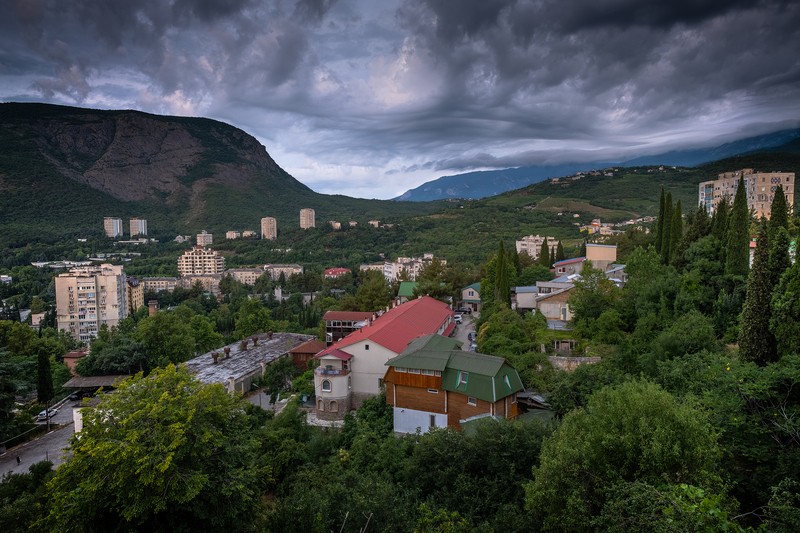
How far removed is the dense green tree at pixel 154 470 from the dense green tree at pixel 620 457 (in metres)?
6.72

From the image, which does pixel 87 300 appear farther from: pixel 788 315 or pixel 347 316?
pixel 788 315

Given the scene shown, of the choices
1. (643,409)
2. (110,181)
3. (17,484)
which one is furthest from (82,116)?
(643,409)

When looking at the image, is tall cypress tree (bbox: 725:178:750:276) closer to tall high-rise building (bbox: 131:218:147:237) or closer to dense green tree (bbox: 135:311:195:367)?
dense green tree (bbox: 135:311:195:367)

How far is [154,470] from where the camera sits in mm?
9312

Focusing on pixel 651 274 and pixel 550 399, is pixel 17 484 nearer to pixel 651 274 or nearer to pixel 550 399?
pixel 550 399

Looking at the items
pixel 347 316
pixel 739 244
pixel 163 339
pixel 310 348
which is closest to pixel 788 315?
pixel 739 244

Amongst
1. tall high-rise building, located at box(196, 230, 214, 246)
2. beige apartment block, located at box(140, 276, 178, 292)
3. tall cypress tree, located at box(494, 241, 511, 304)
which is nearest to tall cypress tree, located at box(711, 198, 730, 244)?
tall cypress tree, located at box(494, 241, 511, 304)

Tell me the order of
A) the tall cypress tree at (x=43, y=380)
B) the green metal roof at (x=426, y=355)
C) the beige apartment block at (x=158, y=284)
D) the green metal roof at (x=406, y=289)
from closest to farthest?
the green metal roof at (x=426, y=355) → the tall cypress tree at (x=43, y=380) → the green metal roof at (x=406, y=289) → the beige apartment block at (x=158, y=284)

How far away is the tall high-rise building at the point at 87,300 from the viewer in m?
66.0

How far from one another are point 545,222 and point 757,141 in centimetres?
12821

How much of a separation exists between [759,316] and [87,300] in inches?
3039

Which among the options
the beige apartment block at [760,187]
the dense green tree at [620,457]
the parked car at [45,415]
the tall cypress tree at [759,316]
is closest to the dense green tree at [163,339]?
the parked car at [45,415]

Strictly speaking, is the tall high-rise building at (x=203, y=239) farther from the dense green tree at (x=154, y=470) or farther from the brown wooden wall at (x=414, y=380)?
the dense green tree at (x=154, y=470)

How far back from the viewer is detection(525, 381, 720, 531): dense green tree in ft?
29.3
